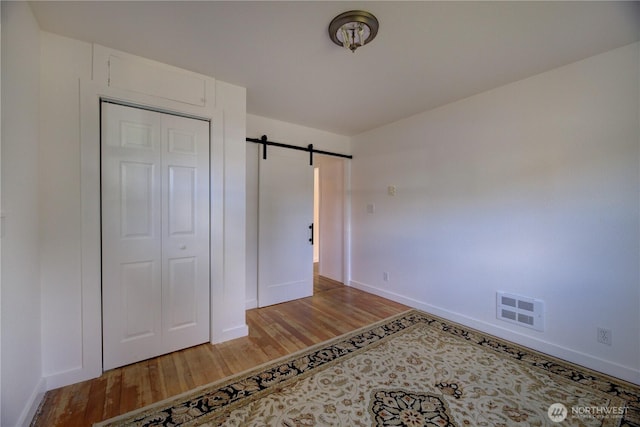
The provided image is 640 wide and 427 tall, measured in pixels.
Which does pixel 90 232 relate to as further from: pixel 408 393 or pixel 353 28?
pixel 408 393

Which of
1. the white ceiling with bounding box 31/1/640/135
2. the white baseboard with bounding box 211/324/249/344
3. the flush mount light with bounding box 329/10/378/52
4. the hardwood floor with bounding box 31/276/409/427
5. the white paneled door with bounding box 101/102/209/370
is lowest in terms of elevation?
the hardwood floor with bounding box 31/276/409/427

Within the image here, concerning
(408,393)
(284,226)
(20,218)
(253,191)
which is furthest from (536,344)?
(20,218)

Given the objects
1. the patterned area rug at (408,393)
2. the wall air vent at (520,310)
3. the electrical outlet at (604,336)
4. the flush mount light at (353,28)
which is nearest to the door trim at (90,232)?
the patterned area rug at (408,393)

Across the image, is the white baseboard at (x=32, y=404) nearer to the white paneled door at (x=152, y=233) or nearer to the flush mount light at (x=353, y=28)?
the white paneled door at (x=152, y=233)

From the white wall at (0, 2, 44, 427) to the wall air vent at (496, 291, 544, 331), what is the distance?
3623mm

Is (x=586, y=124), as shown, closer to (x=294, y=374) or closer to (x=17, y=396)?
(x=294, y=374)

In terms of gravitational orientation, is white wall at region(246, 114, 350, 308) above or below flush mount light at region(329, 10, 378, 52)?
below

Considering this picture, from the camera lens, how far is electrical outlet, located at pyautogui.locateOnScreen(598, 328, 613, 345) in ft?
6.56

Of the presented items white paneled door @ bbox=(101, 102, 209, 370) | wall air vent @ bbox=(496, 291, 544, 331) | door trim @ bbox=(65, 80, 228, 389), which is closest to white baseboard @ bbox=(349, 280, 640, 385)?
wall air vent @ bbox=(496, 291, 544, 331)

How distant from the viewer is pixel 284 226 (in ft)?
11.8

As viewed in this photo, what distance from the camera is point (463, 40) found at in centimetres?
186

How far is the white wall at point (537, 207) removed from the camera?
6.42 ft

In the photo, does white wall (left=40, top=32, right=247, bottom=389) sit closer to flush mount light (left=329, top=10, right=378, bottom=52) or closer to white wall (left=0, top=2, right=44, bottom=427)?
white wall (left=0, top=2, right=44, bottom=427)

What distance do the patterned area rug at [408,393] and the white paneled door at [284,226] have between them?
4.51 feet
